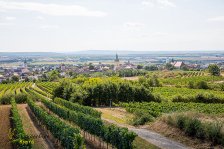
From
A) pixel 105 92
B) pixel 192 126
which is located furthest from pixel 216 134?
pixel 105 92

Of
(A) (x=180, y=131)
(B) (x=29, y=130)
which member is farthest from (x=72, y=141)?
(B) (x=29, y=130)

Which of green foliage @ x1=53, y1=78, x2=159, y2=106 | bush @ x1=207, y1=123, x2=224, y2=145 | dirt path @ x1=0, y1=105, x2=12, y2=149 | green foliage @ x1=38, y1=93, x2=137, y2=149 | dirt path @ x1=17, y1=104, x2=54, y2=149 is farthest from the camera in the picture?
green foliage @ x1=53, y1=78, x2=159, y2=106

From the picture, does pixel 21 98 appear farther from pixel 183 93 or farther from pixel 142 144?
pixel 142 144

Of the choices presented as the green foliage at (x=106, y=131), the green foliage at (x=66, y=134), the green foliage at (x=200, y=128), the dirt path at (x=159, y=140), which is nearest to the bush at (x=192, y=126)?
the green foliage at (x=200, y=128)

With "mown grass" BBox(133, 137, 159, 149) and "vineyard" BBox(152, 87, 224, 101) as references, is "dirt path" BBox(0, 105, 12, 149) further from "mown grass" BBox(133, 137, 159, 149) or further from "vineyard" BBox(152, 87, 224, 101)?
"vineyard" BBox(152, 87, 224, 101)

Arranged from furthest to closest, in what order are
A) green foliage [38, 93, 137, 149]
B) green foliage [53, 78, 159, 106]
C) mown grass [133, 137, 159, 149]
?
green foliage [53, 78, 159, 106] < mown grass [133, 137, 159, 149] < green foliage [38, 93, 137, 149]

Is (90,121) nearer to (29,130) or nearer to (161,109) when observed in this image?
(29,130)

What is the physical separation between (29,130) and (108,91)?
35.7 meters

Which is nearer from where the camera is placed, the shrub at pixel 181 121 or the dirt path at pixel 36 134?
the shrub at pixel 181 121

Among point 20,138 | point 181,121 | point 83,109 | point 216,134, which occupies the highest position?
point 216,134

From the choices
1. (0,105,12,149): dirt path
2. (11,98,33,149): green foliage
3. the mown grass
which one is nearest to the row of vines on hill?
the mown grass

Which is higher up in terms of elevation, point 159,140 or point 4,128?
point 159,140

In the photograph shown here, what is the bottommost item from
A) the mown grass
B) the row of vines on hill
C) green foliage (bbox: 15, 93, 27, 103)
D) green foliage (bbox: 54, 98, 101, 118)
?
green foliage (bbox: 15, 93, 27, 103)

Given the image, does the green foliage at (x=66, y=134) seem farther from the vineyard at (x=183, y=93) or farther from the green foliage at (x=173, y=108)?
the vineyard at (x=183, y=93)
